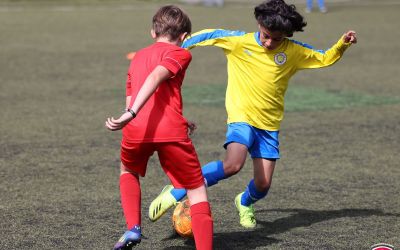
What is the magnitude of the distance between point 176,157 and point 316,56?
5.97ft

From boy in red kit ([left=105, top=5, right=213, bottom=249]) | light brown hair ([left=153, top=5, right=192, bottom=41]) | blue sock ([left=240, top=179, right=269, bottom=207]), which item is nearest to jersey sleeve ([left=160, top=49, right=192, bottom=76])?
boy in red kit ([left=105, top=5, right=213, bottom=249])

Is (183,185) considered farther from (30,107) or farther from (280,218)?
(30,107)

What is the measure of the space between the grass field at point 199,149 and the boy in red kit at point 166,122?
74 centimetres

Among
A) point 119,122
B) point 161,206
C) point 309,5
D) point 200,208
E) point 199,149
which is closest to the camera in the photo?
point 119,122

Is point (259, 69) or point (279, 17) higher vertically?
point (279, 17)

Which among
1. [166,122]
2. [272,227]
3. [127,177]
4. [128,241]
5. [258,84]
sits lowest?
[272,227]

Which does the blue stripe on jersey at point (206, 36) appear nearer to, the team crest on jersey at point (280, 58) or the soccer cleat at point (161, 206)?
the team crest on jersey at point (280, 58)

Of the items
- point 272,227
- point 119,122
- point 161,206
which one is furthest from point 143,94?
point 272,227

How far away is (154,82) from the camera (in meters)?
4.72

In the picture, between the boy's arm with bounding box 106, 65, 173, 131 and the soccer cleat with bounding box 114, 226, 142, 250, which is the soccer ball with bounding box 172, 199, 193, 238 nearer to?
the soccer cleat with bounding box 114, 226, 142, 250

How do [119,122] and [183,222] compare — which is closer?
[119,122]

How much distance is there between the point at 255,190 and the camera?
6.19 metres

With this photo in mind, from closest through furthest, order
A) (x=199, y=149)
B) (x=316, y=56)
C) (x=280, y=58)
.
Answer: (x=280, y=58)
(x=316, y=56)
(x=199, y=149)

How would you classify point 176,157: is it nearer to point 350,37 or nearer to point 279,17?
point 279,17
